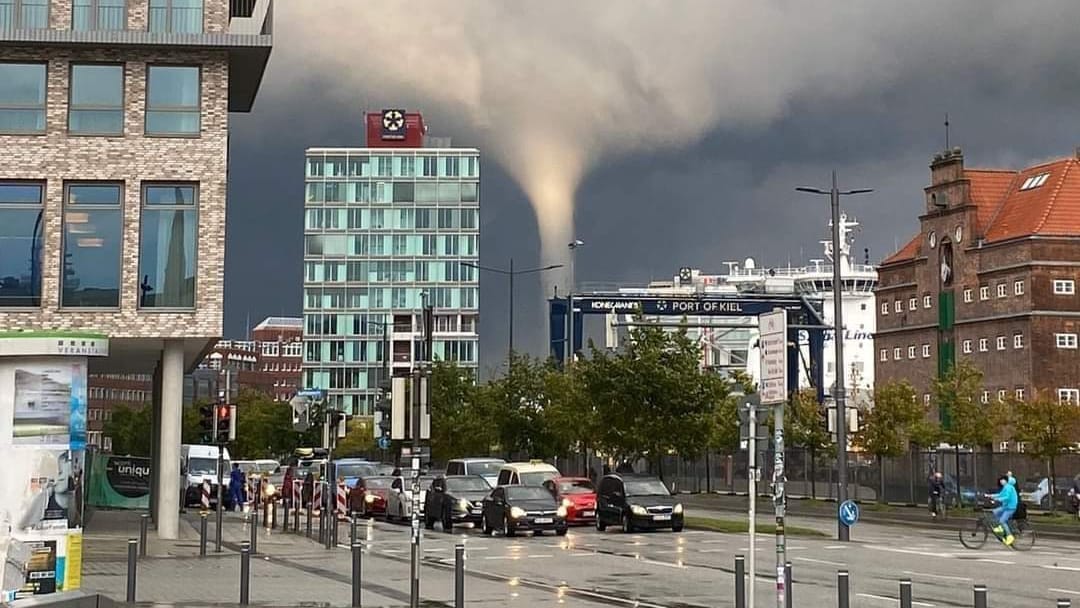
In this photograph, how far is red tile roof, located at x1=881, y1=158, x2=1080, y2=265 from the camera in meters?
83.8

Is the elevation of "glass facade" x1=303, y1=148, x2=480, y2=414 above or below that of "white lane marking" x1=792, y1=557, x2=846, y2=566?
above

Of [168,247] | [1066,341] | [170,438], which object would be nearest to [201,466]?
[170,438]

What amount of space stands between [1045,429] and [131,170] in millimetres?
32361

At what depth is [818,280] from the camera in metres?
132

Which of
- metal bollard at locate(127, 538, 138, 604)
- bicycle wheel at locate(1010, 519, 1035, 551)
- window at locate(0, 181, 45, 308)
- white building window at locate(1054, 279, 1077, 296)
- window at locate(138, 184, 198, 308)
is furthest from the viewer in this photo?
white building window at locate(1054, 279, 1077, 296)

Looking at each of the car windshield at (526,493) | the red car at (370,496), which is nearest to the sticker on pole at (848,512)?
the car windshield at (526,493)

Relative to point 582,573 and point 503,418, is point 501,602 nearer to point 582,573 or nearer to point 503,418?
point 582,573

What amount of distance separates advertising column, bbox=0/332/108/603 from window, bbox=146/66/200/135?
22.9 m

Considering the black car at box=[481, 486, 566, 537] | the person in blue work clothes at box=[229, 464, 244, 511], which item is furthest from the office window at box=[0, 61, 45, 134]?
the person in blue work clothes at box=[229, 464, 244, 511]

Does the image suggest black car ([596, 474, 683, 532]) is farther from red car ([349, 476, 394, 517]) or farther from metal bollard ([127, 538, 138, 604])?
metal bollard ([127, 538, 138, 604])

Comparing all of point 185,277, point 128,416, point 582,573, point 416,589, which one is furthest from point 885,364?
point 416,589

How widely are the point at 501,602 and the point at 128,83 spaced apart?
21.9 m

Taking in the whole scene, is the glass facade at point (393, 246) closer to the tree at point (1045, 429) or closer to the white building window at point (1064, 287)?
the white building window at point (1064, 287)

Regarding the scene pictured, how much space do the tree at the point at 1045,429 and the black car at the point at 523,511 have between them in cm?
1917
